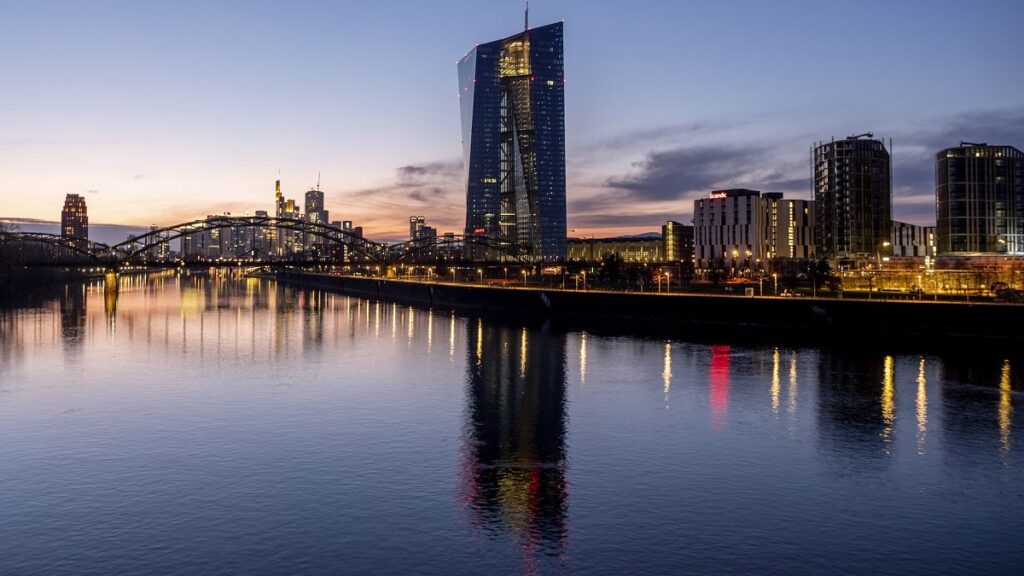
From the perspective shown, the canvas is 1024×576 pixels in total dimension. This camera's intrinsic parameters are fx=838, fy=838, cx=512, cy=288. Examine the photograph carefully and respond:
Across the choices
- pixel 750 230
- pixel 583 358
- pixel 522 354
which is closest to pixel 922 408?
pixel 583 358

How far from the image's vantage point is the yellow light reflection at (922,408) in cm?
2488

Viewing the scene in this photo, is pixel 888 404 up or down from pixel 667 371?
down

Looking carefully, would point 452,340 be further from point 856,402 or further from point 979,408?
point 979,408

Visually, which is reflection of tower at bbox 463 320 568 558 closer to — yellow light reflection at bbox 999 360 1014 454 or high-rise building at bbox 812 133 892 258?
yellow light reflection at bbox 999 360 1014 454

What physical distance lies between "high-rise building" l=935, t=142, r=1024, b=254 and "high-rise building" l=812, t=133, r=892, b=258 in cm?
3540

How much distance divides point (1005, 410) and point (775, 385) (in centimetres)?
883

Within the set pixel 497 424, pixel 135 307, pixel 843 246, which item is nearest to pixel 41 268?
pixel 135 307

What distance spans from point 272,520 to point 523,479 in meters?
6.26

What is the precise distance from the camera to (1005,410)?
97.2 feet

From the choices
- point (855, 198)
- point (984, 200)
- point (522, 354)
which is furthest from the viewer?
point (855, 198)

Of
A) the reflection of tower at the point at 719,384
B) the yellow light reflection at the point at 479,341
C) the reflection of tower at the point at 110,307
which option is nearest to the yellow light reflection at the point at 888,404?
the reflection of tower at the point at 719,384

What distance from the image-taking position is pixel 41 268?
431ft

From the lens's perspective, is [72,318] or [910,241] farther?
[910,241]

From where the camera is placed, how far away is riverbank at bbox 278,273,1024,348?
5112cm
